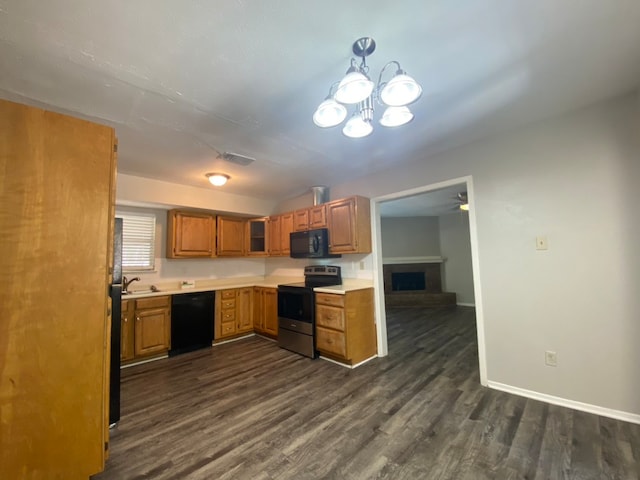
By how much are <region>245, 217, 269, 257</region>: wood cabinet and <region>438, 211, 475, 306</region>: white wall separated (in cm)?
503

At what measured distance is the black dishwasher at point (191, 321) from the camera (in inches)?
147

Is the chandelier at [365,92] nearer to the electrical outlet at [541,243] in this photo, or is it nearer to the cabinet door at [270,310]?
the electrical outlet at [541,243]

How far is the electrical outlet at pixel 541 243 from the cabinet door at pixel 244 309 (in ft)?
13.1

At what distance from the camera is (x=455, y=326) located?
484 centimetres

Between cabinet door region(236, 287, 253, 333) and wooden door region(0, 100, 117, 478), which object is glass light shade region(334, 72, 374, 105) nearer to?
wooden door region(0, 100, 117, 478)

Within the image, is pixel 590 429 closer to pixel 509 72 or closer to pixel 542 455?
pixel 542 455

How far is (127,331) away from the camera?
3348 millimetres

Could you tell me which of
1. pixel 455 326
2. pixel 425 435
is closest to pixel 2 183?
pixel 425 435

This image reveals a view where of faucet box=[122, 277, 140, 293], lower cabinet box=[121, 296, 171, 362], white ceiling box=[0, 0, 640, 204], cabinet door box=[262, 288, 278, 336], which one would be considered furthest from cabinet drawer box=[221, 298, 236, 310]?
white ceiling box=[0, 0, 640, 204]

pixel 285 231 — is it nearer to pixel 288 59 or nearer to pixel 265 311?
pixel 265 311

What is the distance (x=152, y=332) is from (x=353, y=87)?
12.5ft

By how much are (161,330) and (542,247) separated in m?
4.50

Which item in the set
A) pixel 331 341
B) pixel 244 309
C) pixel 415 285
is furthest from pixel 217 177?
pixel 415 285

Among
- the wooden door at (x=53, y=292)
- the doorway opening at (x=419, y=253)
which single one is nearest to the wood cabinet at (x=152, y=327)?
the wooden door at (x=53, y=292)
